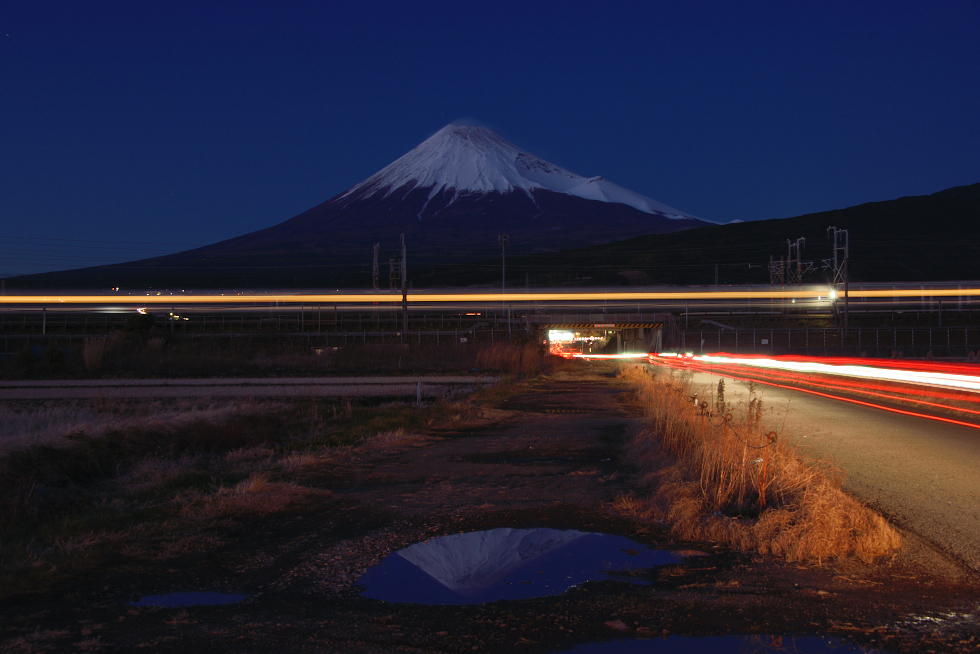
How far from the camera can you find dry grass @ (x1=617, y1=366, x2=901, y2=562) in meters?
5.67

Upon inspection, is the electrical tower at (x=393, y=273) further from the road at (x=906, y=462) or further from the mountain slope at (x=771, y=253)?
the road at (x=906, y=462)

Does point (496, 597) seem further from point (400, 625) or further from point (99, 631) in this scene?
point (99, 631)

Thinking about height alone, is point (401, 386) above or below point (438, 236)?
below

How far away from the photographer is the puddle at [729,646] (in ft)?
13.3

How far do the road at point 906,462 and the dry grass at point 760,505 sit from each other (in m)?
0.46

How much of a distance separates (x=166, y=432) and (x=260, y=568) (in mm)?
7195

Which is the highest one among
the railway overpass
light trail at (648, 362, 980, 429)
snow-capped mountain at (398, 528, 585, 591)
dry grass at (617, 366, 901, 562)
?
the railway overpass

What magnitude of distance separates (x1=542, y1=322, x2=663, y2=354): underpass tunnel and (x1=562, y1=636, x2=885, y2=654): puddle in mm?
45548

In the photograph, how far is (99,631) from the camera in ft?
14.3

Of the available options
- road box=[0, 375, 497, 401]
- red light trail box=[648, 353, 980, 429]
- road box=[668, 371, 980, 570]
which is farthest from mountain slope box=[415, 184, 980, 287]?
road box=[668, 371, 980, 570]

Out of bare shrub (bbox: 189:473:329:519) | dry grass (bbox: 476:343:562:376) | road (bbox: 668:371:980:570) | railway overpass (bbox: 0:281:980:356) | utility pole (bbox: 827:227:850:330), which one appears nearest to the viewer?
road (bbox: 668:371:980:570)

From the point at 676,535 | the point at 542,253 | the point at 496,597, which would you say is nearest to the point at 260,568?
the point at 496,597

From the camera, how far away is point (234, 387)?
2705 centimetres

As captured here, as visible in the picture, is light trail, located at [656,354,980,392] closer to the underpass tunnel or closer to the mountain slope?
the underpass tunnel
